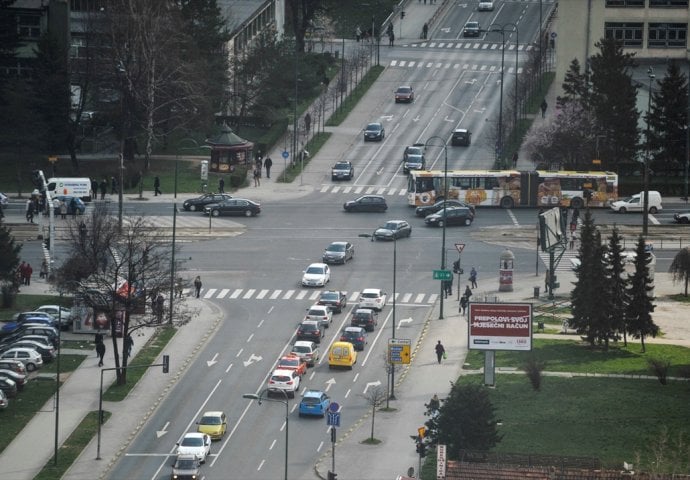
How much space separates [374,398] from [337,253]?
108ft

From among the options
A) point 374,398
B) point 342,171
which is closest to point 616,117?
point 342,171

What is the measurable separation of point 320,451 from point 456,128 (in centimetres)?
8045

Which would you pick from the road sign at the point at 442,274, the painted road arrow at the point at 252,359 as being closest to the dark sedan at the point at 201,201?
the road sign at the point at 442,274

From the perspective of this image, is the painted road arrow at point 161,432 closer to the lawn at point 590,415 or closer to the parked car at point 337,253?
the lawn at point 590,415

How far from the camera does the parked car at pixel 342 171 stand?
168625 mm

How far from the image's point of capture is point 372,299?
431ft

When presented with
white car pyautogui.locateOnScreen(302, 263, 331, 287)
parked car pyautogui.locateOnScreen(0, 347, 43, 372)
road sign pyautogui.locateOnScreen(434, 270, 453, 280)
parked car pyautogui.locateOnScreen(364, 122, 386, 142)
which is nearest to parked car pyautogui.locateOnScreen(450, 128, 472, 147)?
parked car pyautogui.locateOnScreen(364, 122, 386, 142)

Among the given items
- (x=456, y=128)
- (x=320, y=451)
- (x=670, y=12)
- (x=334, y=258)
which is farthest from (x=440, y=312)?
(x=670, y=12)

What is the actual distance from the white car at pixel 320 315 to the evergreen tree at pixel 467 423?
82.8 ft

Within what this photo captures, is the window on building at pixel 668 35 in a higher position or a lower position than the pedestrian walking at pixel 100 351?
higher

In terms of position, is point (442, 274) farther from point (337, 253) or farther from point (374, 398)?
point (374, 398)

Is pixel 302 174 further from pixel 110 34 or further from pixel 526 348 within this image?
pixel 526 348

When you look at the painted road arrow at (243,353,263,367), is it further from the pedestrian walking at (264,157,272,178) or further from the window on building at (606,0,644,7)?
the window on building at (606,0,644,7)

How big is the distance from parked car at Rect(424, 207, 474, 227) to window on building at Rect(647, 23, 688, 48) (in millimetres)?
40149
